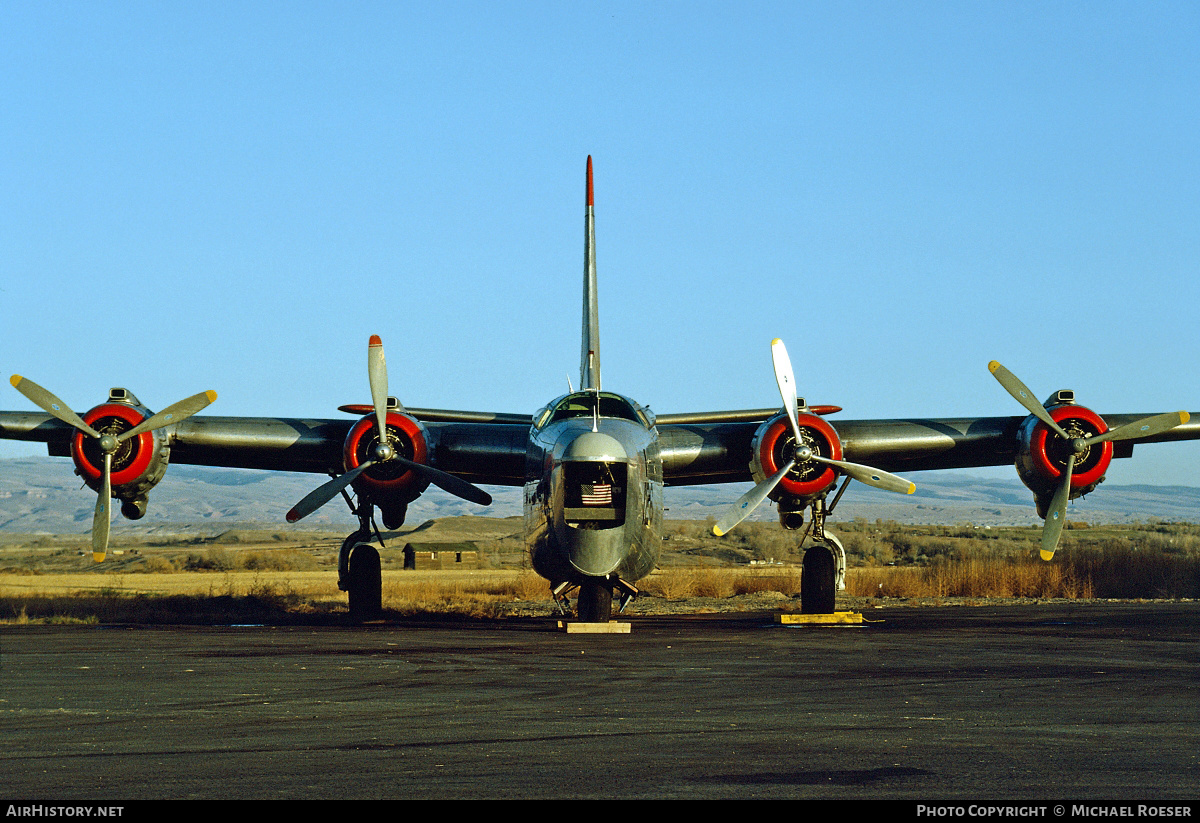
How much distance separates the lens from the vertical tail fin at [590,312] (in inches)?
969

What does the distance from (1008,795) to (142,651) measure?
44.0 ft

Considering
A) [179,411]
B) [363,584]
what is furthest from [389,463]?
[179,411]

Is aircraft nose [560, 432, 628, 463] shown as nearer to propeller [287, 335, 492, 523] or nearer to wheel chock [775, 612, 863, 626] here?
propeller [287, 335, 492, 523]

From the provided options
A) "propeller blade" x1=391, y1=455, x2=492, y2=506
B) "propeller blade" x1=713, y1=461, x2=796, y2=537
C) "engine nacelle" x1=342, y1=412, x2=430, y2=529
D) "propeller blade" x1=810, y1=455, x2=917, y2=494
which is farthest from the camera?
"engine nacelle" x1=342, y1=412, x2=430, y2=529

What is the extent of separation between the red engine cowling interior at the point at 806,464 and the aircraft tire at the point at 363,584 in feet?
27.0

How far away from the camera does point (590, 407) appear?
64.6 ft

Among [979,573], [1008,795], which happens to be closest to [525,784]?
[1008,795]

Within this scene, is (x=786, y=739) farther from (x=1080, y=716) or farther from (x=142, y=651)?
(x=142, y=651)

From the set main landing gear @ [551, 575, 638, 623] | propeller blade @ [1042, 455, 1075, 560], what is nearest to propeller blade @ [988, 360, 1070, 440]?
propeller blade @ [1042, 455, 1075, 560]

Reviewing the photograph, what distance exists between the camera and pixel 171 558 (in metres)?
73.3

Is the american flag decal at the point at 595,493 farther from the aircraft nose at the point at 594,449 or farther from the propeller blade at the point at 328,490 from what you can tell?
the propeller blade at the point at 328,490

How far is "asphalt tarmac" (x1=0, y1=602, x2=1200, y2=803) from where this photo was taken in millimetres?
7059

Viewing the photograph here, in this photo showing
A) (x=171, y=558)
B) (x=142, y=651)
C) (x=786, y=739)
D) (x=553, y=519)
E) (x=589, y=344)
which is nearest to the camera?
(x=786, y=739)

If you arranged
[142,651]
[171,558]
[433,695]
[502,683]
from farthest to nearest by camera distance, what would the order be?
[171,558] < [142,651] < [502,683] < [433,695]
